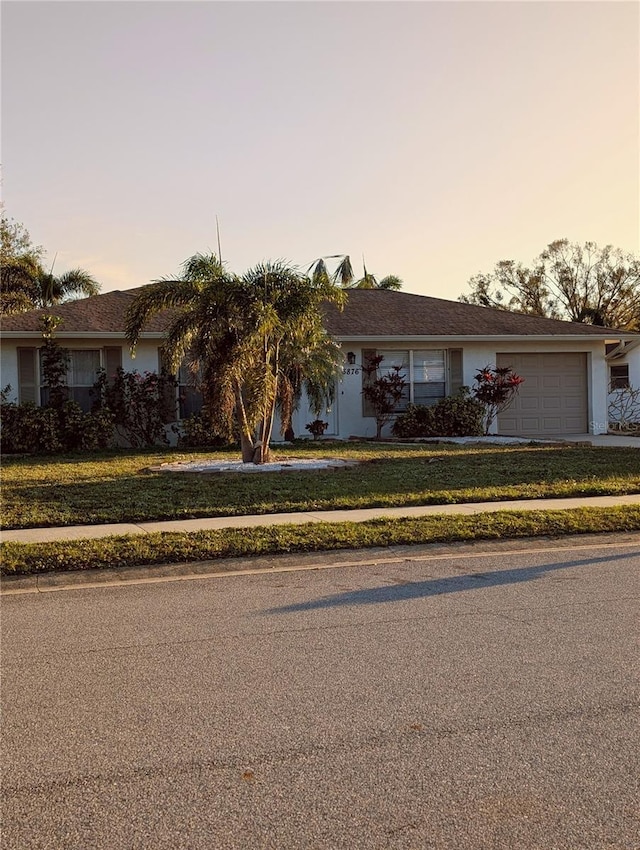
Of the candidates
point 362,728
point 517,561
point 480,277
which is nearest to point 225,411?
point 517,561

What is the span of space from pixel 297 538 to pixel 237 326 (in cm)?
678

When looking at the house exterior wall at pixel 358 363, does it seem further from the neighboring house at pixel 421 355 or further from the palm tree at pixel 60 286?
the palm tree at pixel 60 286

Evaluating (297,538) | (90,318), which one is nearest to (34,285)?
(90,318)

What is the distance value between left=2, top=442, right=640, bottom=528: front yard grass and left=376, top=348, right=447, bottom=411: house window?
17.8 feet

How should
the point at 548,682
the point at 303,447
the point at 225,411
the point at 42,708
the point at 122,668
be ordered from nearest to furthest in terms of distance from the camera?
1. the point at 42,708
2. the point at 548,682
3. the point at 122,668
4. the point at 225,411
5. the point at 303,447

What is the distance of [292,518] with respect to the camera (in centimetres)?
1034

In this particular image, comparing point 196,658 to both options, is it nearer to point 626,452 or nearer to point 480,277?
point 626,452

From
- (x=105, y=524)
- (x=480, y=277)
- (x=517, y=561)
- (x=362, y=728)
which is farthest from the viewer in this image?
(x=480, y=277)

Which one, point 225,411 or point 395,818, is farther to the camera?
point 225,411

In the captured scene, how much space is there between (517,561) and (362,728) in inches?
175

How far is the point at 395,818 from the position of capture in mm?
3383

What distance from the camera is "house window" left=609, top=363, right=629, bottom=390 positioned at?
3155cm

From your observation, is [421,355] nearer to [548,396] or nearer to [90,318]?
[548,396]

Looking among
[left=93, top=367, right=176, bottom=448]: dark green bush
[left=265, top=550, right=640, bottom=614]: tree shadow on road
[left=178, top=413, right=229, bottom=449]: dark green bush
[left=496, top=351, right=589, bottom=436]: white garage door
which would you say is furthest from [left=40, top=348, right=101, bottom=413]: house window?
[left=265, top=550, right=640, bottom=614]: tree shadow on road
